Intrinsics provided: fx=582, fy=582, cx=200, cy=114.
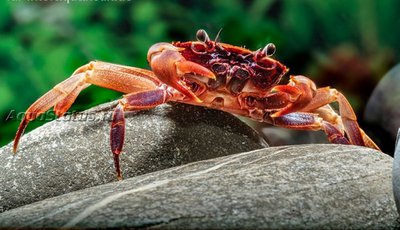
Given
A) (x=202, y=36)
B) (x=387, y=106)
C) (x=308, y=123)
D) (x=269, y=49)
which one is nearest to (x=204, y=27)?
(x=202, y=36)

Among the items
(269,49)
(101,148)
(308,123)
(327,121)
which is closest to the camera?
(269,49)

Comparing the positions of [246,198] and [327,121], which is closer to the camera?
[246,198]

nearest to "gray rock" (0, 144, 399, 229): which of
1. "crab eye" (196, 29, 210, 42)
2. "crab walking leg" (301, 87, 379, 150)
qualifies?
"crab walking leg" (301, 87, 379, 150)

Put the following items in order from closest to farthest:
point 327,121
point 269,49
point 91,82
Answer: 1. point 269,49
2. point 91,82
3. point 327,121

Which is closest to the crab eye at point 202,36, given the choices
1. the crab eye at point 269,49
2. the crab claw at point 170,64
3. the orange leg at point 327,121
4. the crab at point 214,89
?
the crab at point 214,89

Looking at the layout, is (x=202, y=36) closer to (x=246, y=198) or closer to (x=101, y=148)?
(x=101, y=148)

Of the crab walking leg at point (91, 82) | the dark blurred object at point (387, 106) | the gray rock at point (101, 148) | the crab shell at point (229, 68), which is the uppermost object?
the crab walking leg at point (91, 82)

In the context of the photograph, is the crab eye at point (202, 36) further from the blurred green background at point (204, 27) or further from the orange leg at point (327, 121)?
the orange leg at point (327, 121)
